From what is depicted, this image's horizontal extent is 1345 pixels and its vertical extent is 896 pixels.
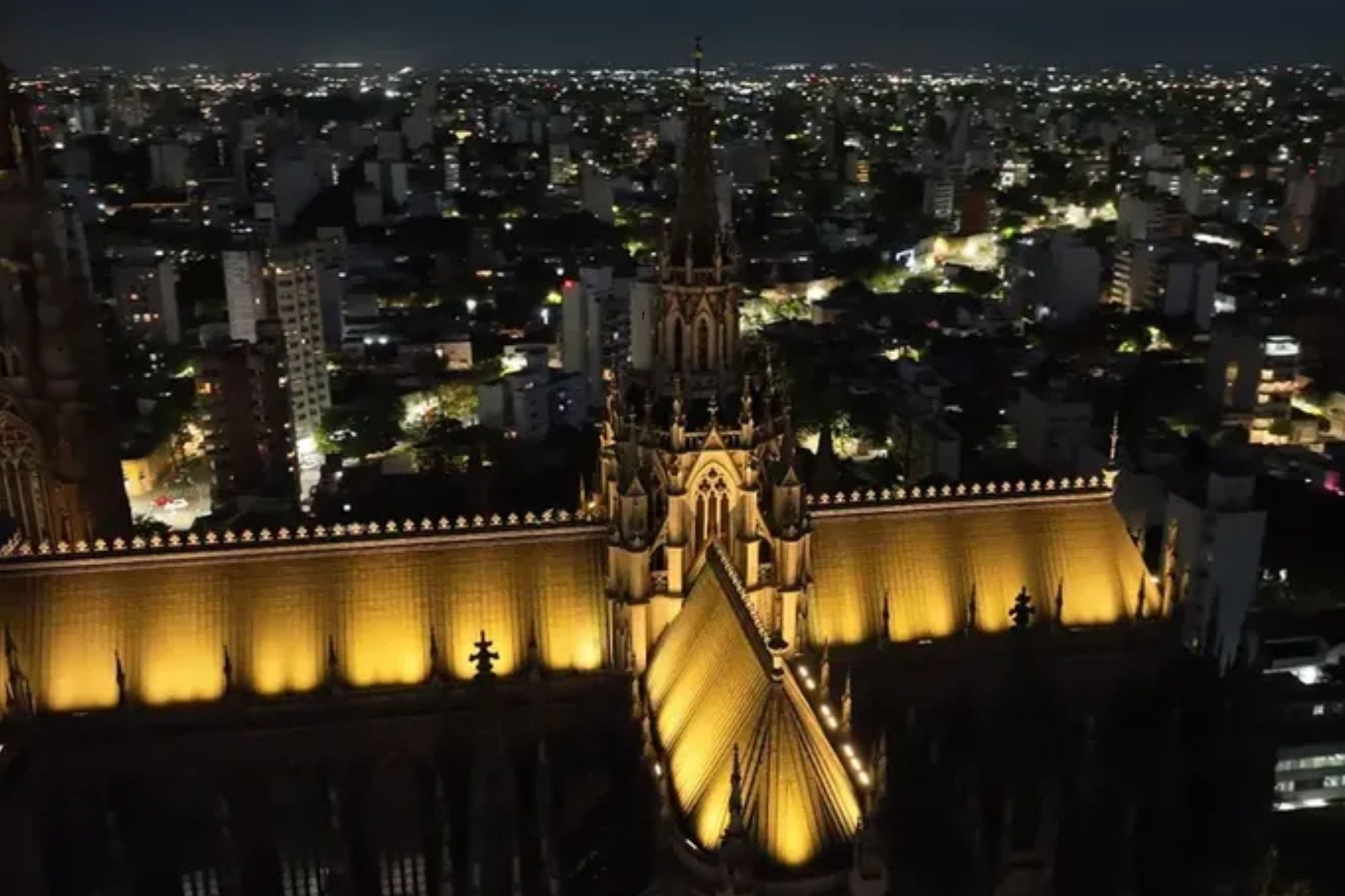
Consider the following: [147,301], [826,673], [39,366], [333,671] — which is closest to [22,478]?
[39,366]

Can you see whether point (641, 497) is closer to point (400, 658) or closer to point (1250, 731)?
point (400, 658)

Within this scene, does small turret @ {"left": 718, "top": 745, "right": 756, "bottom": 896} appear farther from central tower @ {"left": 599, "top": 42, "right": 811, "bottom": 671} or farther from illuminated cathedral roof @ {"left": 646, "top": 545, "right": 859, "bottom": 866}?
central tower @ {"left": 599, "top": 42, "right": 811, "bottom": 671}

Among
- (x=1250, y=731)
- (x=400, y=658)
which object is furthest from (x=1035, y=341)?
(x=400, y=658)

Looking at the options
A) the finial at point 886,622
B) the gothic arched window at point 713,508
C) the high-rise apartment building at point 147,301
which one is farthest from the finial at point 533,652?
the high-rise apartment building at point 147,301

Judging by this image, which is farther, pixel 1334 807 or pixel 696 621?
pixel 1334 807

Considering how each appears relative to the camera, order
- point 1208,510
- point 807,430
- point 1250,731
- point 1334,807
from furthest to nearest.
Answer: point 807,430, point 1208,510, point 1334,807, point 1250,731

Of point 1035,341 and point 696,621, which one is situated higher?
point 696,621

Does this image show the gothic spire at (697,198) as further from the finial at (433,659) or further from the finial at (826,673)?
the finial at (433,659)
